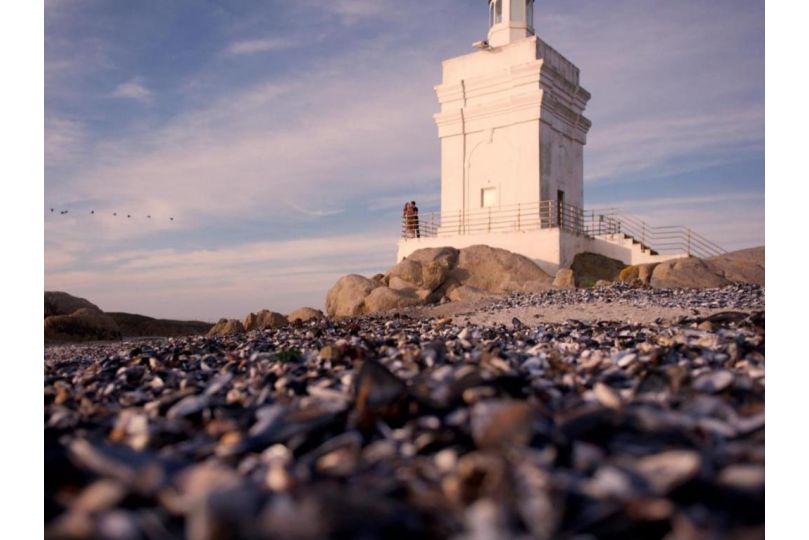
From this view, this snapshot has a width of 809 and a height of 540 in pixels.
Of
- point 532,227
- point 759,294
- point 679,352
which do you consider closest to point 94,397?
point 679,352

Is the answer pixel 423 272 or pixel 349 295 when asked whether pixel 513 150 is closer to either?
pixel 423 272

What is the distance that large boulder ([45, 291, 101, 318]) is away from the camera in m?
19.5

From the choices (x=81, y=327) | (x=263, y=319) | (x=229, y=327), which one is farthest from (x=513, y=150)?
(x=81, y=327)

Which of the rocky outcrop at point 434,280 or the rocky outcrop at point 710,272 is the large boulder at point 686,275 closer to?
the rocky outcrop at point 710,272

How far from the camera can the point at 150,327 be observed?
21.3 m

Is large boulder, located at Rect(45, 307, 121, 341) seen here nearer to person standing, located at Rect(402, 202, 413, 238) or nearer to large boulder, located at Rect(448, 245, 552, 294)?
large boulder, located at Rect(448, 245, 552, 294)

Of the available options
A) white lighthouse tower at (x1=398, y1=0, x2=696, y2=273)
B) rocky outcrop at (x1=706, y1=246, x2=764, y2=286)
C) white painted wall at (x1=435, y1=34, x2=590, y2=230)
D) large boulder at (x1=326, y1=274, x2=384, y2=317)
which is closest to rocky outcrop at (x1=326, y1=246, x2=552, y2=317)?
large boulder at (x1=326, y1=274, x2=384, y2=317)

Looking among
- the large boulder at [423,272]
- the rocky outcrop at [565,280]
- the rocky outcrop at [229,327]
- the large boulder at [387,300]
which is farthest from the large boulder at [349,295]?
the rocky outcrop at [565,280]

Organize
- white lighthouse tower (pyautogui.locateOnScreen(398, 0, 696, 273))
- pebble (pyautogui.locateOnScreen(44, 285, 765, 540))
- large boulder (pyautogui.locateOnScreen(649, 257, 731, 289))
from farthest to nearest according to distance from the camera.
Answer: white lighthouse tower (pyautogui.locateOnScreen(398, 0, 696, 273)) < large boulder (pyautogui.locateOnScreen(649, 257, 731, 289)) < pebble (pyautogui.locateOnScreen(44, 285, 765, 540))

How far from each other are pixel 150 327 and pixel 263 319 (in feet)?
24.1

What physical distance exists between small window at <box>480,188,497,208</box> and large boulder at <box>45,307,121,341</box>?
15.6 m

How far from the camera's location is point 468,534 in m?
1.71
